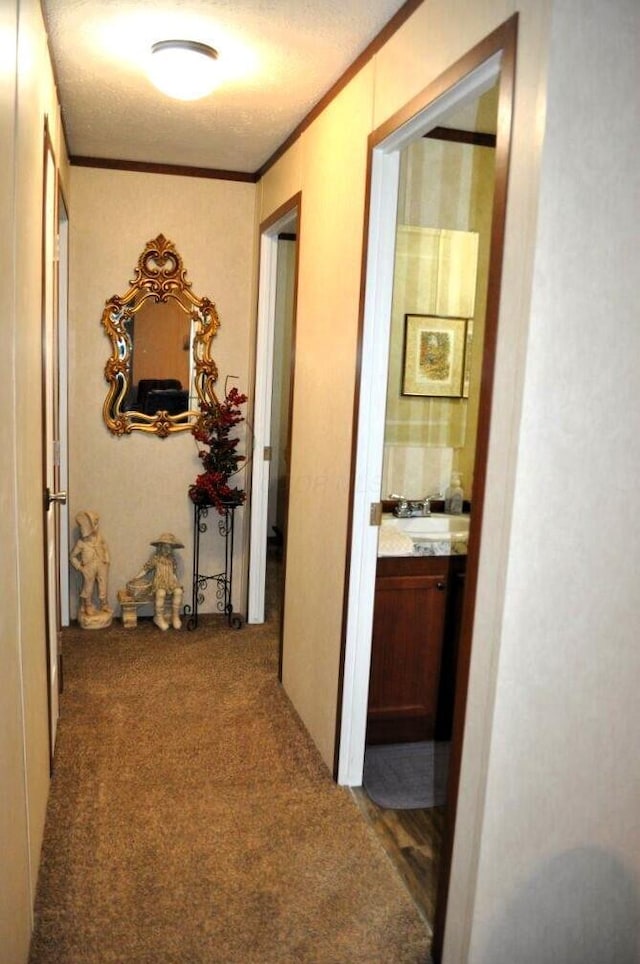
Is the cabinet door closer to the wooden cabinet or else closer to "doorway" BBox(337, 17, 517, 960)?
the wooden cabinet

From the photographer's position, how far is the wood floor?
2.28 m

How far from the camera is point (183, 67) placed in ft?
8.79

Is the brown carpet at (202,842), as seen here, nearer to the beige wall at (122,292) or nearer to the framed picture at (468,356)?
the beige wall at (122,292)

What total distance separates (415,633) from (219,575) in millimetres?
1905

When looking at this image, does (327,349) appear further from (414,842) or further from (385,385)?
(414,842)

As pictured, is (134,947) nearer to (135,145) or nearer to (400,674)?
(400,674)

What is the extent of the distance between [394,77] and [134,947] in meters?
2.48

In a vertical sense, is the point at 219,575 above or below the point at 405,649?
below

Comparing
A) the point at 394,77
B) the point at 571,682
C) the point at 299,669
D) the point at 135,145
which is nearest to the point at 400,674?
the point at 299,669

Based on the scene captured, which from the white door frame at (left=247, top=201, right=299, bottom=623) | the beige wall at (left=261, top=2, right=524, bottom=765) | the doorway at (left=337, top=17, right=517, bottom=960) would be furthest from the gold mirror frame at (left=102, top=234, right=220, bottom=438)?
the doorway at (left=337, top=17, right=517, bottom=960)

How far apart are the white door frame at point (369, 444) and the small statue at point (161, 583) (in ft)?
6.01

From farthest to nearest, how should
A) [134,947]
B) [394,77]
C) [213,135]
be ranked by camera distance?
[213,135] < [394,77] < [134,947]

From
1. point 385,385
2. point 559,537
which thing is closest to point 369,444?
point 385,385

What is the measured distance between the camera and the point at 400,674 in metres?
3.02
